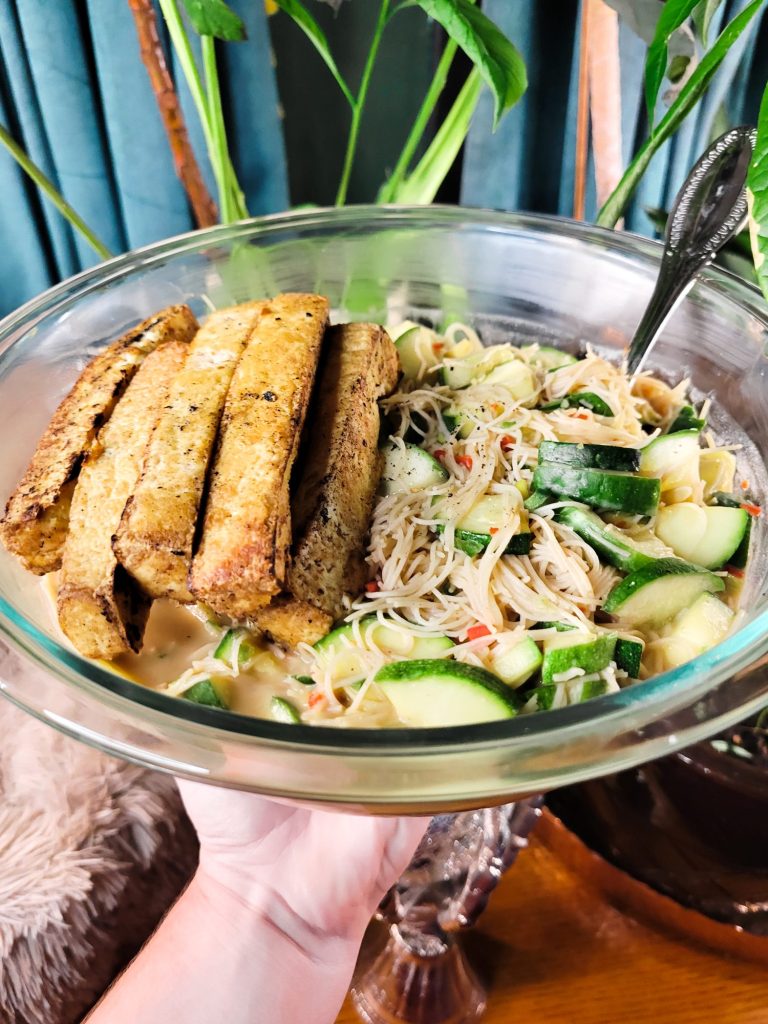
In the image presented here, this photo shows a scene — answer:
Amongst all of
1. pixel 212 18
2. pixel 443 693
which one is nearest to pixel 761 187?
pixel 443 693

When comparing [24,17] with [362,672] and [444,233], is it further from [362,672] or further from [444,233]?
[362,672]

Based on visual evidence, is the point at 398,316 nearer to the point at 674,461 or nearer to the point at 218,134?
the point at 218,134

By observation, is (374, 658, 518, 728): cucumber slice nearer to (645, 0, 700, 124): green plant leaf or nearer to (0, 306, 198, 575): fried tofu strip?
Answer: (0, 306, 198, 575): fried tofu strip

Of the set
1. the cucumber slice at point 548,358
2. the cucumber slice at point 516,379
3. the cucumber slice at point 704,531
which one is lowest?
the cucumber slice at point 704,531

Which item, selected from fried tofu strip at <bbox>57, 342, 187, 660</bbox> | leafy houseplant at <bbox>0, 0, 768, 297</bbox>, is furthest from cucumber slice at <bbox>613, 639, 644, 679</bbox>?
fried tofu strip at <bbox>57, 342, 187, 660</bbox>

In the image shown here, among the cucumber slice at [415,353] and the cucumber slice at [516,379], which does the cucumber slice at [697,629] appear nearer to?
the cucumber slice at [516,379]

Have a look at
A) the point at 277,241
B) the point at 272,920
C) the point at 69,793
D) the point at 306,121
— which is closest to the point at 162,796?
the point at 69,793

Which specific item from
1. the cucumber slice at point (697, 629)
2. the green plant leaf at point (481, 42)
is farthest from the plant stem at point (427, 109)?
the cucumber slice at point (697, 629)
